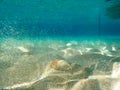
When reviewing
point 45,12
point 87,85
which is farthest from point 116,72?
point 45,12

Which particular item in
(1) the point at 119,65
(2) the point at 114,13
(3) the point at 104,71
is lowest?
(2) the point at 114,13

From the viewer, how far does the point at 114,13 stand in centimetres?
2370

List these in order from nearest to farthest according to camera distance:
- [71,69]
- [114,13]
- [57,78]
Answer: [57,78] < [71,69] < [114,13]

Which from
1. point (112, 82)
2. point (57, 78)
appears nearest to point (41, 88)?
point (57, 78)

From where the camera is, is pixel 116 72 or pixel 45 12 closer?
pixel 116 72

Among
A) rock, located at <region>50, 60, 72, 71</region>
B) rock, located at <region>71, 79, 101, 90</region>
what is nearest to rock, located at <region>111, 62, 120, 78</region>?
rock, located at <region>71, 79, 101, 90</region>

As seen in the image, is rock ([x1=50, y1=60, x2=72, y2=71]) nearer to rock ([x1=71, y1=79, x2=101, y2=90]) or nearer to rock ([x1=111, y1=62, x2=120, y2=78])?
Answer: rock ([x1=111, y1=62, x2=120, y2=78])

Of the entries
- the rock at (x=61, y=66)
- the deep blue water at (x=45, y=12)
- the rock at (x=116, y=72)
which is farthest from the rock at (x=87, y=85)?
the deep blue water at (x=45, y=12)

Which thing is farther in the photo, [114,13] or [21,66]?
[114,13]

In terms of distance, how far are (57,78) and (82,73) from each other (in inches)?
38.9

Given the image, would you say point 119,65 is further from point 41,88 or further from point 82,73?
point 41,88

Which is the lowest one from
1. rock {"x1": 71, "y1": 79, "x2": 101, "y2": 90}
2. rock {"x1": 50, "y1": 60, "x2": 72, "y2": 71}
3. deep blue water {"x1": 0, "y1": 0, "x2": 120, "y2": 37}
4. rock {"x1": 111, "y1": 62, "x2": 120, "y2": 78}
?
deep blue water {"x1": 0, "y1": 0, "x2": 120, "y2": 37}

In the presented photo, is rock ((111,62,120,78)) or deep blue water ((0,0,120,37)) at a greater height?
rock ((111,62,120,78))

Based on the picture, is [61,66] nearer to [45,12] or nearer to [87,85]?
[87,85]
